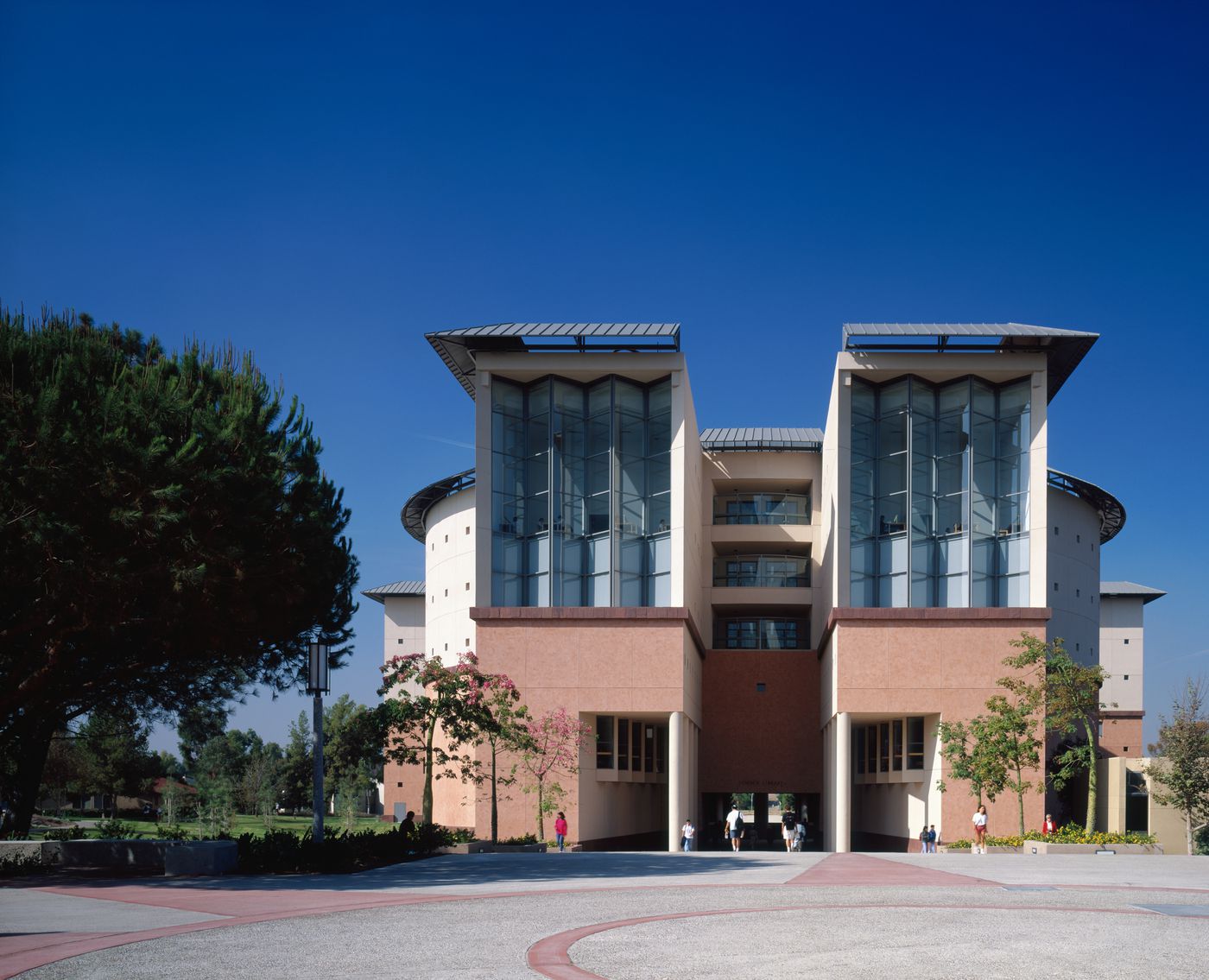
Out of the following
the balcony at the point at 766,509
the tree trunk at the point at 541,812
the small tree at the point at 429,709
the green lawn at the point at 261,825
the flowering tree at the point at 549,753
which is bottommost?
the green lawn at the point at 261,825

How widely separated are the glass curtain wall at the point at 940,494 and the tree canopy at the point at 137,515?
22596 millimetres

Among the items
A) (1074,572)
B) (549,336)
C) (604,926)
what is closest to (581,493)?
(549,336)

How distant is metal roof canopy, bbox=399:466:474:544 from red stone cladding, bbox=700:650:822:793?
17784mm

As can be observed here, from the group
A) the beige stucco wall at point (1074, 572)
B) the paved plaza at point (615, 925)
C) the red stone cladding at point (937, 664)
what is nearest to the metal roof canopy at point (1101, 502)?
the beige stucco wall at point (1074, 572)

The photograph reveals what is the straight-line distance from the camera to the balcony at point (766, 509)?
6275 cm

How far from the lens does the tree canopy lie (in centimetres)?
2569

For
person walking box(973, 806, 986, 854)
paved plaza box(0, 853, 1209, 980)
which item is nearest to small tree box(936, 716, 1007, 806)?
person walking box(973, 806, 986, 854)

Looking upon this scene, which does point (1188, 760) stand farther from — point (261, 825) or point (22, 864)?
point (261, 825)

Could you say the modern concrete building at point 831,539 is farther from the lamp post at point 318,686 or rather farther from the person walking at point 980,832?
the lamp post at point 318,686

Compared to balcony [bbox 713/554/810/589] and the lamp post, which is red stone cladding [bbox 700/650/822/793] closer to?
balcony [bbox 713/554/810/589]

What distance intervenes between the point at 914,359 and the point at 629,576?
14.0m

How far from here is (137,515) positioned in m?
25.7

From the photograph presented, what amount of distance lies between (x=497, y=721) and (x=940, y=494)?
62.7ft

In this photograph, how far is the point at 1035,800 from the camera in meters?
44.2
